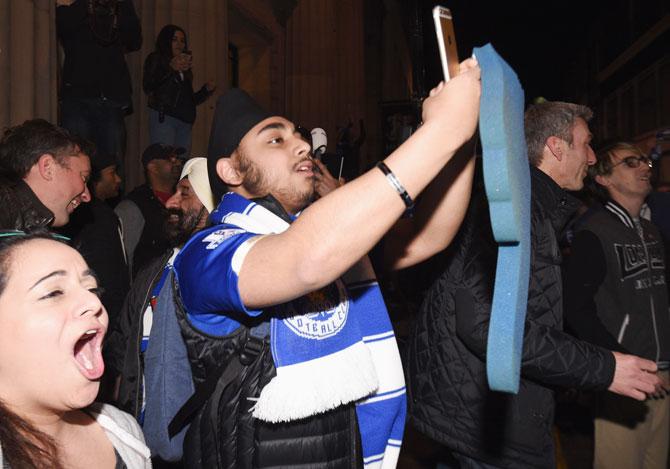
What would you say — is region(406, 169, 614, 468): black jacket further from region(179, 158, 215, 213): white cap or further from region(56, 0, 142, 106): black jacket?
region(56, 0, 142, 106): black jacket

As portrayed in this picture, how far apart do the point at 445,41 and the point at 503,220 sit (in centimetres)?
43

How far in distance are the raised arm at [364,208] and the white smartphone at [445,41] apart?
0.03m

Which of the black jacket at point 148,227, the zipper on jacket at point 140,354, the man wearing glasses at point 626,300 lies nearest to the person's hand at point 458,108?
the zipper on jacket at point 140,354

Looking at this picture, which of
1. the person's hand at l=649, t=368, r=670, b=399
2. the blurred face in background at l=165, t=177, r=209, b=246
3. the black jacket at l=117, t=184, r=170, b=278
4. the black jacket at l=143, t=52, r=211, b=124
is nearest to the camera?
the person's hand at l=649, t=368, r=670, b=399

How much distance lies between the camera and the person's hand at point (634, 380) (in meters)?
2.28

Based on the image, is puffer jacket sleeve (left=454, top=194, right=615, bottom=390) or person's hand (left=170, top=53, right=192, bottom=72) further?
person's hand (left=170, top=53, right=192, bottom=72)

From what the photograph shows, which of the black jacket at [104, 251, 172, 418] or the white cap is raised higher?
the white cap

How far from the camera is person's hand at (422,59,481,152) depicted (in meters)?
1.32

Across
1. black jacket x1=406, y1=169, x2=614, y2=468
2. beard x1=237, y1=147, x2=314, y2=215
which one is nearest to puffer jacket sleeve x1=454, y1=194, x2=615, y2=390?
black jacket x1=406, y1=169, x2=614, y2=468

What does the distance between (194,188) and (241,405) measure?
1.76 metres

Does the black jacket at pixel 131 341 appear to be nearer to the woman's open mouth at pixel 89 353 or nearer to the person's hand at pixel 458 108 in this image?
the woman's open mouth at pixel 89 353

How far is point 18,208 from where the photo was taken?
7.59ft

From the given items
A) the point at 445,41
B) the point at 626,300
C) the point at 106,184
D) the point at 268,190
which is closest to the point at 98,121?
the point at 106,184

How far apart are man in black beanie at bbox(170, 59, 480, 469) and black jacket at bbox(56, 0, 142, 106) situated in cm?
320
